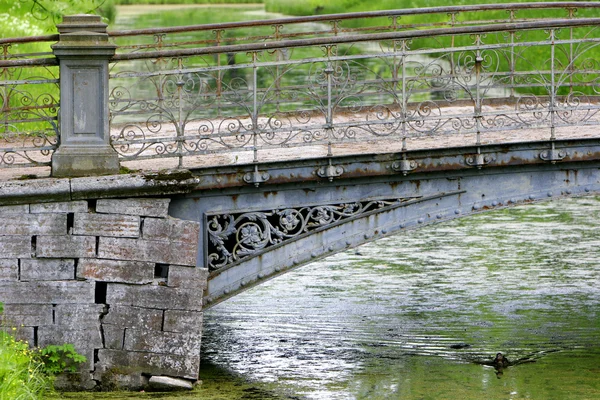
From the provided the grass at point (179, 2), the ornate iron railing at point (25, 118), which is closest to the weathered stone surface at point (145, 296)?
the ornate iron railing at point (25, 118)

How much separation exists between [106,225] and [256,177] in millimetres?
1171

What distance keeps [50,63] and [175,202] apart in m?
1.35

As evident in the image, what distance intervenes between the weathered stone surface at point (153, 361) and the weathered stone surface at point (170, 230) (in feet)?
2.76

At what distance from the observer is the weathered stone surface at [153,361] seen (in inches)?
350

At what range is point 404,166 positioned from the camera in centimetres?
941

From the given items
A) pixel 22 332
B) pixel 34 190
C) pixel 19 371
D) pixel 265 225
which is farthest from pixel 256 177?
pixel 19 371

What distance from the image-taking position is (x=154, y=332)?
891 cm

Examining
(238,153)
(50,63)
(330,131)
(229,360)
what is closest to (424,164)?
(330,131)

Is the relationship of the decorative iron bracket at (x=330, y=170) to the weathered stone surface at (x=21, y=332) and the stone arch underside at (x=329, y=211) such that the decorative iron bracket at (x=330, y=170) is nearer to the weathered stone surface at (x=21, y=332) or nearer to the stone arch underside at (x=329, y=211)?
the stone arch underside at (x=329, y=211)

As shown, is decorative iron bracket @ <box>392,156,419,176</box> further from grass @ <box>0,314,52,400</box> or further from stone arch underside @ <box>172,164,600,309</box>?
grass @ <box>0,314,52,400</box>

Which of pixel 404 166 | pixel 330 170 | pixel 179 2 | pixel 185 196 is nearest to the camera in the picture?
pixel 185 196

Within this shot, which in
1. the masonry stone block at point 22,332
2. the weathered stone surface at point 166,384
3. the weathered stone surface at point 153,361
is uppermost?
the masonry stone block at point 22,332

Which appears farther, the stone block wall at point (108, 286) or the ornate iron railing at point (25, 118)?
the ornate iron railing at point (25, 118)

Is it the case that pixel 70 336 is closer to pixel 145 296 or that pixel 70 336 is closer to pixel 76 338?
pixel 76 338
